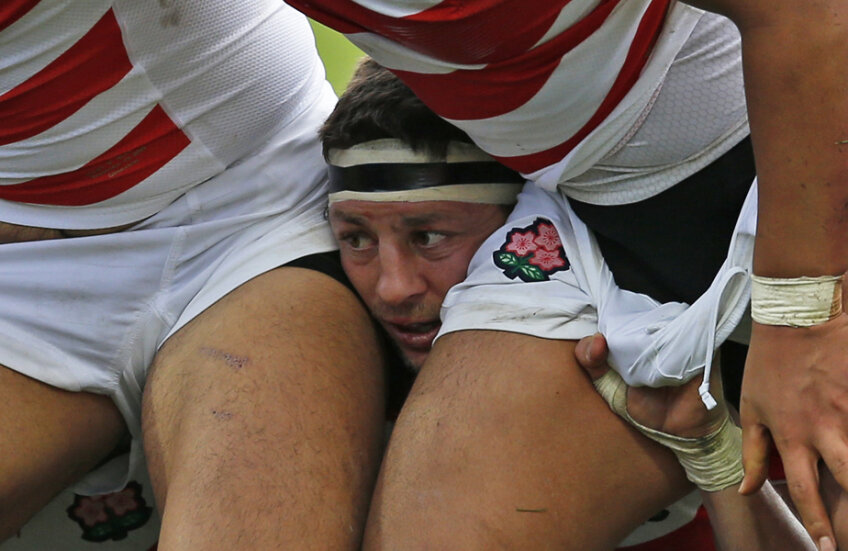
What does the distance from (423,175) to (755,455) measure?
23.2 inches

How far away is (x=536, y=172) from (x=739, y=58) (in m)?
0.24

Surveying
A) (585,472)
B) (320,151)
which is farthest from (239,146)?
(585,472)

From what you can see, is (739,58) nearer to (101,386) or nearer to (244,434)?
(244,434)

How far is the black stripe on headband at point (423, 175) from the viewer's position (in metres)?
1.39

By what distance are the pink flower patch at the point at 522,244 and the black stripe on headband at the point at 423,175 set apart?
0.43 feet

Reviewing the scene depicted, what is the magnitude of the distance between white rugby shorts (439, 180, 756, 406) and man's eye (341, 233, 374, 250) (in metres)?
0.15

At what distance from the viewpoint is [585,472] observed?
115cm

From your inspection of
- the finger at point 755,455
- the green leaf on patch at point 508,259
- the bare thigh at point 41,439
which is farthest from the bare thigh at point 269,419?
the finger at point 755,455

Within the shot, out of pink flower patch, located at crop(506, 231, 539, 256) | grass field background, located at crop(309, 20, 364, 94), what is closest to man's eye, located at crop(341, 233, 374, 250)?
pink flower patch, located at crop(506, 231, 539, 256)

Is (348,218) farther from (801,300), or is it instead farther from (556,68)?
(801,300)

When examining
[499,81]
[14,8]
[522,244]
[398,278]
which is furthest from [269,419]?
[14,8]

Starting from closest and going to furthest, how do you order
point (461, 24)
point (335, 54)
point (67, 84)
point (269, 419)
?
point (461, 24) < point (269, 419) < point (67, 84) < point (335, 54)

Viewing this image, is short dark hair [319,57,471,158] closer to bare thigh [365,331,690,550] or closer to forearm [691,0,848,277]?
bare thigh [365,331,690,550]

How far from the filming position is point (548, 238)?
1280mm
